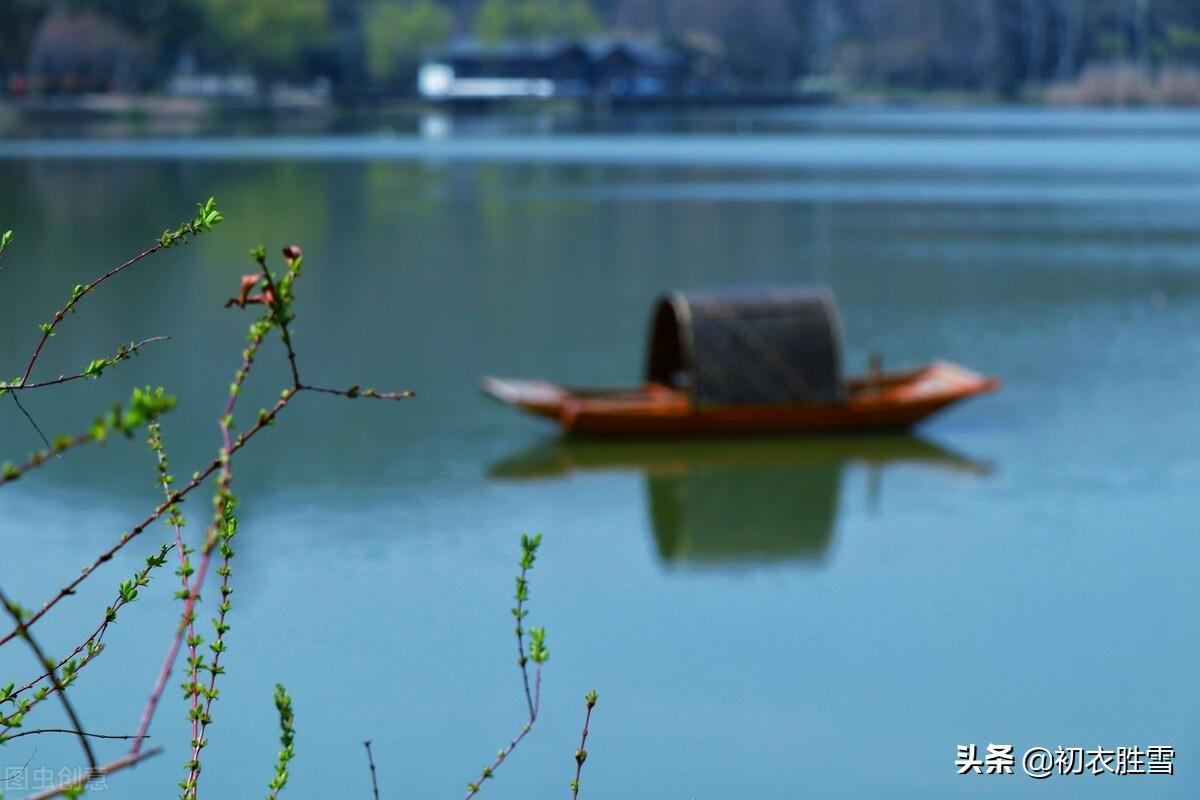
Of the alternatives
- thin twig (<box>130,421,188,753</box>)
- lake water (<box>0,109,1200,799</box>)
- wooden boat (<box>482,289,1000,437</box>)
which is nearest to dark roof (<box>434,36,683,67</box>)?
lake water (<box>0,109,1200,799</box>)

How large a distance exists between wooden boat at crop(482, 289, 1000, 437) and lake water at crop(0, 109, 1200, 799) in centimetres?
21

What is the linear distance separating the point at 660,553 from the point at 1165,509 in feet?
9.34

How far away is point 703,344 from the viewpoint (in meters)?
11.6

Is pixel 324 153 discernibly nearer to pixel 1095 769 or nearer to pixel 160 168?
pixel 160 168

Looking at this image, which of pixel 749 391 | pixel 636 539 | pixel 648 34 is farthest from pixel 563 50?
pixel 636 539

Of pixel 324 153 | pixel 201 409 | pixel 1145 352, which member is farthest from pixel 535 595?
pixel 324 153

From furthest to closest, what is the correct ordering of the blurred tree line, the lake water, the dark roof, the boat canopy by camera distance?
1. the dark roof
2. the blurred tree line
3. the boat canopy
4. the lake water

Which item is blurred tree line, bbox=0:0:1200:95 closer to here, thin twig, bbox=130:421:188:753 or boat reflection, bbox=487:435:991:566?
boat reflection, bbox=487:435:991:566

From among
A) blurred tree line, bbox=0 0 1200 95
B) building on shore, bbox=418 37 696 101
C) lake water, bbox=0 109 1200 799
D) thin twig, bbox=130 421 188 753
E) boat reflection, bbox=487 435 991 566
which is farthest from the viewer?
building on shore, bbox=418 37 696 101

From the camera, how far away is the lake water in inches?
275

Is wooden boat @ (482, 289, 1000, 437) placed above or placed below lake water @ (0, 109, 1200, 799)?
above

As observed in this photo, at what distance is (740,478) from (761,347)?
0.93 m

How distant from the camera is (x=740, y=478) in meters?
11.3

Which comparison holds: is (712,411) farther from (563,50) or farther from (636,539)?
(563,50)
